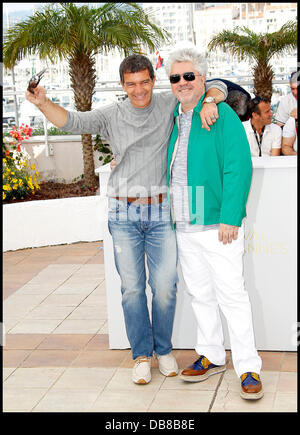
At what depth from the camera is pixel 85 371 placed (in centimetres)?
380

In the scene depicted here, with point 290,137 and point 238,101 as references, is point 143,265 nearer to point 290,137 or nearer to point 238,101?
point 238,101

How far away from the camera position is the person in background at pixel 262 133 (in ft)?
18.4

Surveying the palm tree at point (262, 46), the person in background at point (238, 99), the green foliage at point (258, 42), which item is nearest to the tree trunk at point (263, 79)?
the palm tree at point (262, 46)

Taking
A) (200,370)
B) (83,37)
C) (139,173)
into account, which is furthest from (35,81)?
(83,37)

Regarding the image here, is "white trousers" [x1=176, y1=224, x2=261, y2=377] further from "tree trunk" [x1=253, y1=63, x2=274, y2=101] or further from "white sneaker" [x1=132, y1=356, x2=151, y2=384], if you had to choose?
"tree trunk" [x1=253, y1=63, x2=274, y2=101]

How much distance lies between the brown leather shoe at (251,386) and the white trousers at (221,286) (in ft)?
0.10

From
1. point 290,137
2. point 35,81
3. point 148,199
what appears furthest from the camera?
point 290,137

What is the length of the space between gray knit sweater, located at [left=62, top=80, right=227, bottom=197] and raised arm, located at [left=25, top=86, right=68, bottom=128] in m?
0.05

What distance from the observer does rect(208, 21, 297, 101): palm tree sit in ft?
41.3

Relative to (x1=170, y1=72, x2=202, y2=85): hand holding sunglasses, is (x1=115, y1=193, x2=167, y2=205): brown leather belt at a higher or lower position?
lower

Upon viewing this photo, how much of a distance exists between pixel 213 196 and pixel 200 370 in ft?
3.29

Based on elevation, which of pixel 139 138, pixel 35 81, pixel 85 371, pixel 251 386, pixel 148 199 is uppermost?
pixel 35 81

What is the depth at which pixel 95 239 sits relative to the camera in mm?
7457

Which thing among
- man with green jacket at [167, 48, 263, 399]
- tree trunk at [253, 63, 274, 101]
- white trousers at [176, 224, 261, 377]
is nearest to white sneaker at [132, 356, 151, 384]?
white trousers at [176, 224, 261, 377]
